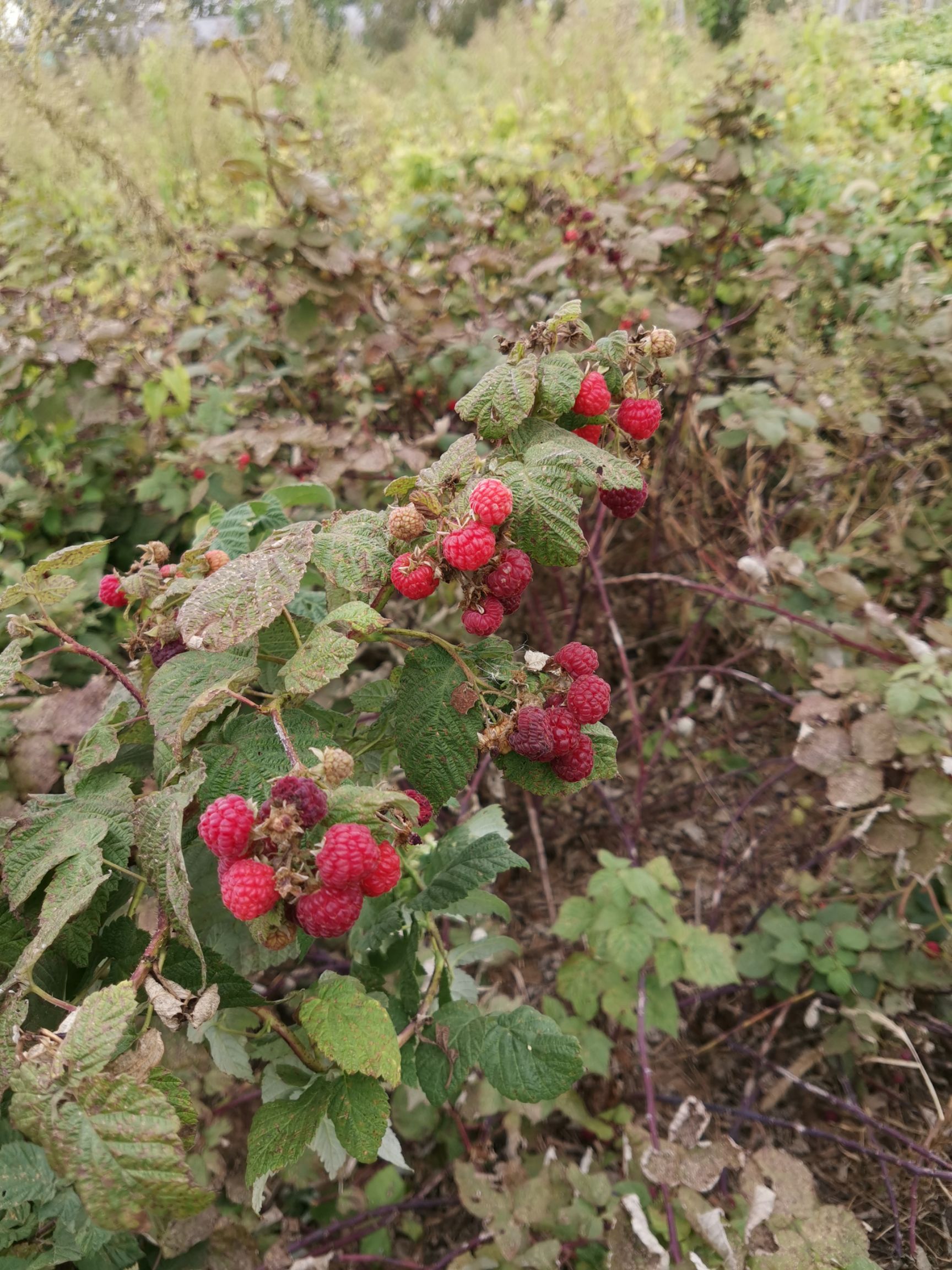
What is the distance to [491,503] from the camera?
0.68 m

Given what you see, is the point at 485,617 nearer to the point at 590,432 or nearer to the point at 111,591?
the point at 590,432

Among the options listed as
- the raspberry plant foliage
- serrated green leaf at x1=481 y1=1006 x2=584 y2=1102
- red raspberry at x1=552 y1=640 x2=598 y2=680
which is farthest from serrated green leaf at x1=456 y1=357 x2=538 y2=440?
serrated green leaf at x1=481 y1=1006 x2=584 y2=1102

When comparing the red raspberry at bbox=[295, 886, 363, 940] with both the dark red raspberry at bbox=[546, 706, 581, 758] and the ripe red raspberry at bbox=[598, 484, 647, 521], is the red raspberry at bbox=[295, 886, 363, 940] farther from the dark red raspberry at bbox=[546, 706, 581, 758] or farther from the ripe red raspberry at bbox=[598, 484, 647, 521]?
the ripe red raspberry at bbox=[598, 484, 647, 521]

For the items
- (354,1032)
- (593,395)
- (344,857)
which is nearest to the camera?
(344,857)

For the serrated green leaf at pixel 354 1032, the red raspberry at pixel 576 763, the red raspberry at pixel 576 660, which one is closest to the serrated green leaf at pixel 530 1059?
the serrated green leaf at pixel 354 1032

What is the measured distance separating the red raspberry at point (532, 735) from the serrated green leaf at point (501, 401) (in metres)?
0.28

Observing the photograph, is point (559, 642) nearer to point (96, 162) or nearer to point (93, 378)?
point (93, 378)

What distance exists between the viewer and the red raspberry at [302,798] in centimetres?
60

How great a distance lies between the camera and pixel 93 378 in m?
1.99

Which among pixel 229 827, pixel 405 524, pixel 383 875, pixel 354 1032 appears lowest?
pixel 354 1032

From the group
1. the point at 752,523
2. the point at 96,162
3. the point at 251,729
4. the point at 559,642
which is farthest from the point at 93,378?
the point at 96,162

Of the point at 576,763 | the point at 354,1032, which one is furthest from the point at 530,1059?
the point at 576,763

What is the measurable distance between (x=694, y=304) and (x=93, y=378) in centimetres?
186

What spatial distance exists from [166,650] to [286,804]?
32cm
